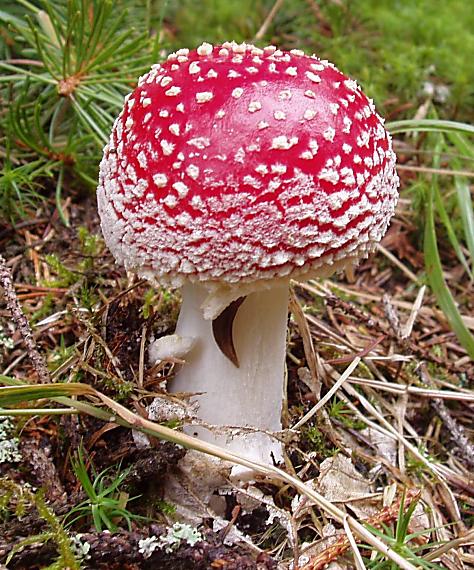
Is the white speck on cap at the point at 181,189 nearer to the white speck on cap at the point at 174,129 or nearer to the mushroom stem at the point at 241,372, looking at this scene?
the white speck on cap at the point at 174,129

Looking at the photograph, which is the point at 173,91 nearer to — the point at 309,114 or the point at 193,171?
the point at 193,171

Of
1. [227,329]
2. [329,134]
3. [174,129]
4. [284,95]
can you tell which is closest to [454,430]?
[227,329]

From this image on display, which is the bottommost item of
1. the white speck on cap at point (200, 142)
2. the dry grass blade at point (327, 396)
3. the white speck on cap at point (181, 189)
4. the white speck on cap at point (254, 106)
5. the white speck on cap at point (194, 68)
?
the dry grass blade at point (327, 396)

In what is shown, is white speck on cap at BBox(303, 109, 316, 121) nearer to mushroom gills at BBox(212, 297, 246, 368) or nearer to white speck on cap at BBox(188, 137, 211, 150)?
white speck on cap at BBox(188, 137, 211, 150)

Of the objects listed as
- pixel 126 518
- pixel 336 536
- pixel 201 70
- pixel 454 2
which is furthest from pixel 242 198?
pixel 454 2

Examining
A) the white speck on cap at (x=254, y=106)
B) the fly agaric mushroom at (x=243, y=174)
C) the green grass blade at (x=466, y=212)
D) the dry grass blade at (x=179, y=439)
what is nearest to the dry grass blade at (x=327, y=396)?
the dry grass blade at (x=179, y=439)

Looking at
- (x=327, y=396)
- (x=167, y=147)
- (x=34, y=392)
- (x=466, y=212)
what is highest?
(x=167, y=147)

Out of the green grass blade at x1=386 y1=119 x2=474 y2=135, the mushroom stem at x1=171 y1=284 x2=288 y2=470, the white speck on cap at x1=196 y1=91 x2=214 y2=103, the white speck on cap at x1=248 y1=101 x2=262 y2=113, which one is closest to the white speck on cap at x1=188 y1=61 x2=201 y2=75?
the white speck on cap at x1=196 y1=91 x2=214 y2=103
